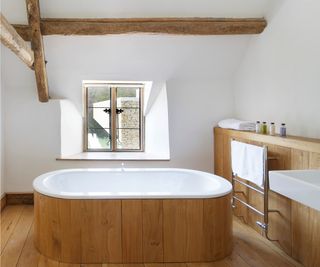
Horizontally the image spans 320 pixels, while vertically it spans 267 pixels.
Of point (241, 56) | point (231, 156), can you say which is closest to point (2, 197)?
point (231, 156)

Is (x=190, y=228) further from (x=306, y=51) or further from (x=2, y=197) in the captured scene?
(x=2, y=197)

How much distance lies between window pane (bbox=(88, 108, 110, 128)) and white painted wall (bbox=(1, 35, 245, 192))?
340 millimetres

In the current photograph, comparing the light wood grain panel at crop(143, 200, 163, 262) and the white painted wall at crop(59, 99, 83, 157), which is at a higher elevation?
the white painted wall at crop(59, 99, 83, 157)

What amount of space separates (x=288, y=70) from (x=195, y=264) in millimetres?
1836

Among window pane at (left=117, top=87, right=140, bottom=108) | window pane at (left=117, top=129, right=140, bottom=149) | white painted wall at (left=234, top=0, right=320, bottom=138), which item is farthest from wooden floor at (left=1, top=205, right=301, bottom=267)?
window pane at (left=117, top=87, right=140, bottom=108)

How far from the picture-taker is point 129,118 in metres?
4.61

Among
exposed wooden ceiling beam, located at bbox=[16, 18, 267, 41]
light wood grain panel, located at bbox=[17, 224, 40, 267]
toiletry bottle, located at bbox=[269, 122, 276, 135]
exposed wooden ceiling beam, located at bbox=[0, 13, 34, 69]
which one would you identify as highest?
exposed wooden ceiling beam, located at bbox=[16, 18, 267, 41]

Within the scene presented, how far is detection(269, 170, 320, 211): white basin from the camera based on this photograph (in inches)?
58.2

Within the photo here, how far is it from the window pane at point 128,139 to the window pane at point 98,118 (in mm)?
262

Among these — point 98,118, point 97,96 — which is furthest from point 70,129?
point 97,96

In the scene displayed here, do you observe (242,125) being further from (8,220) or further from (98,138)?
(8,220)

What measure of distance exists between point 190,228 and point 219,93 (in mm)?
2112

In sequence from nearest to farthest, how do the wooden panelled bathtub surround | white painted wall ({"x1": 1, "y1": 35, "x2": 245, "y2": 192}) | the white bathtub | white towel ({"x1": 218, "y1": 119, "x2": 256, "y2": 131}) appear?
white towel ({"x1": 218, "y1": 119, "x2": 256, "y2": 131})
the white bathtub
white painted wall ({"x1": 1, "y1": 35, "x2": 245, "y2": 192})
the wooden panelled bathtub surround

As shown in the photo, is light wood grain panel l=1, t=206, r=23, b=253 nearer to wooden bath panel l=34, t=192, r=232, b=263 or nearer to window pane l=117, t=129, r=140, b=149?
wooden bath panel l=34, t=192, r=232, b=263
